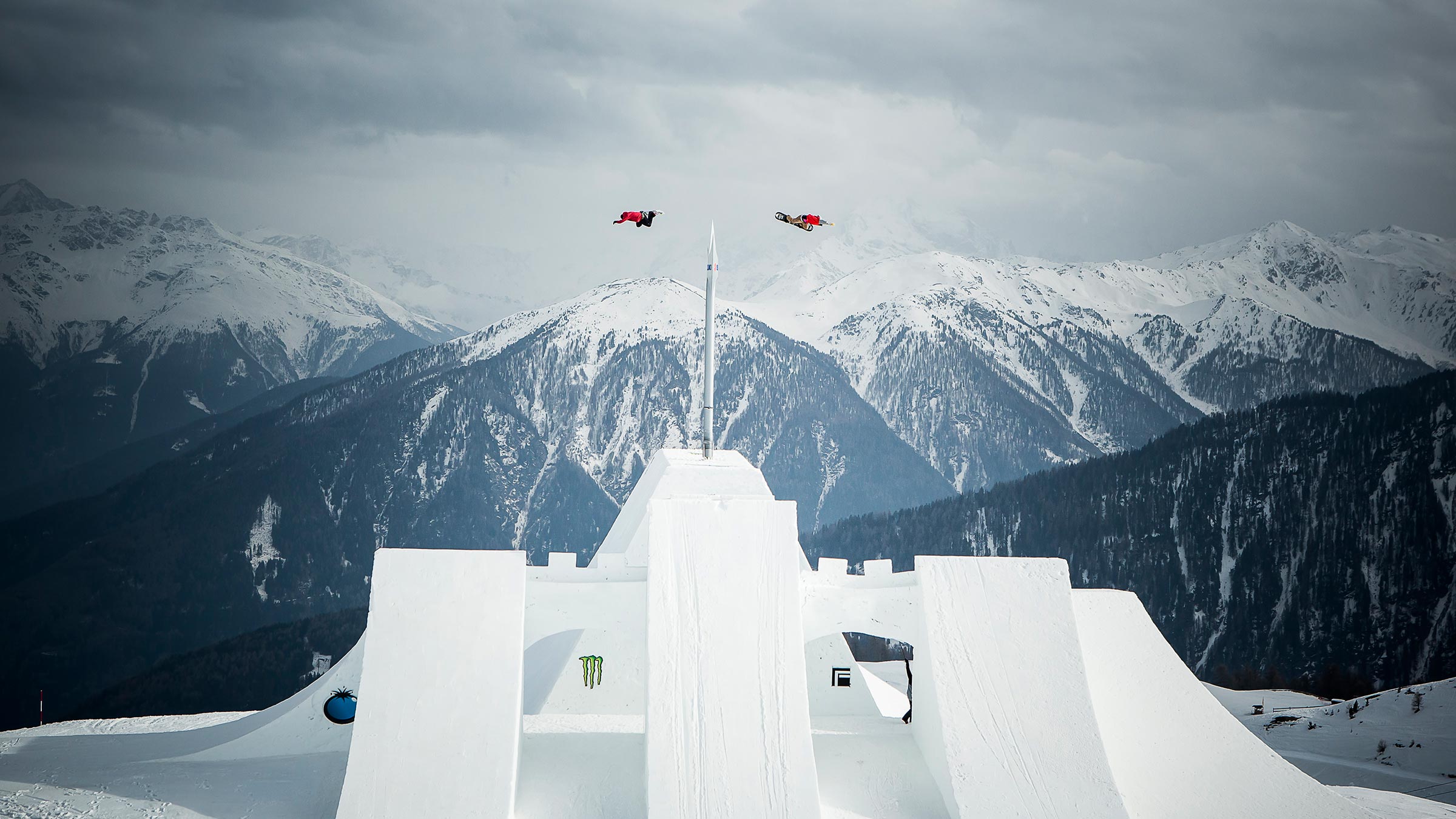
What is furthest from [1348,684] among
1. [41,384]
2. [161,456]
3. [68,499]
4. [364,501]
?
[41,384]

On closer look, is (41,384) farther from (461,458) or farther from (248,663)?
(248,663)

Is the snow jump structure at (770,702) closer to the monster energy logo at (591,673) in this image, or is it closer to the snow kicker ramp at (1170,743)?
the snow kicker ramp at (1170,743)

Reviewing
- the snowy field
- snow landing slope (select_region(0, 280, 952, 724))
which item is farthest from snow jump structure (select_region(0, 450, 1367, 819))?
snow landing slope (select_region(0, 280, 952, 724))

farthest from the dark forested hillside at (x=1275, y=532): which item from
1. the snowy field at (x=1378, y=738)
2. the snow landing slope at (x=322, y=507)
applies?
the snowy field at (x=1378, y=738)

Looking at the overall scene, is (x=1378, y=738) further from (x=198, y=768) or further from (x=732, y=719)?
(x=198, y=768)

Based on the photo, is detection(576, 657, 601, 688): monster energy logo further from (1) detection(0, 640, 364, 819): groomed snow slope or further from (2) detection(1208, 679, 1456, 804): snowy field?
(2) detection(1208, 679, 1456, 804): snowy field

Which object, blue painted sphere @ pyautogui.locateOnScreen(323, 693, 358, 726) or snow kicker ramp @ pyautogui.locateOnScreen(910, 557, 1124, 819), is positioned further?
blue painted sphere @ pyautogui.locateOnScreen(323, 693, 358, 726)
